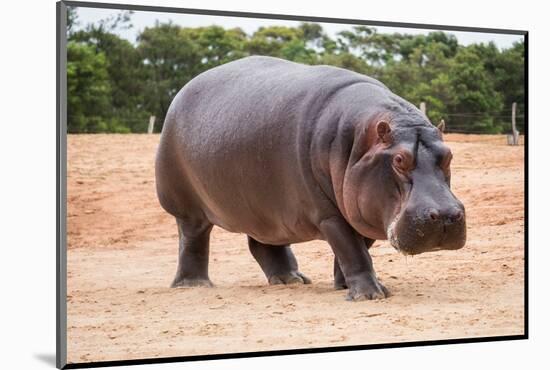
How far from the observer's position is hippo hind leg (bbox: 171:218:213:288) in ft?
32.0

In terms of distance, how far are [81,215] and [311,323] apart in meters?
1.88

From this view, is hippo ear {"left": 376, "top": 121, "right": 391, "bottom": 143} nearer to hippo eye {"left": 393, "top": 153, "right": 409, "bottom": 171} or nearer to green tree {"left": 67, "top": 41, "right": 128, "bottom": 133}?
hippo eye {"left": 393, "top": 153, "right": 409, "bottom": 171}

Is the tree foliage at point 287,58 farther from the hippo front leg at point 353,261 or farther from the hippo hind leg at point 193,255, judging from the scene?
the hippo front leg at point 353,261

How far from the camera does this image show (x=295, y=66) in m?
9.08

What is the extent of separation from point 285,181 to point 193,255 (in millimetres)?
1578

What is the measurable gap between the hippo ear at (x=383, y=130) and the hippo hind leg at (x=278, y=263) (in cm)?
209

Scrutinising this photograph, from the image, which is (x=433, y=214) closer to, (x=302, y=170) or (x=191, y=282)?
(x=302, y=170)

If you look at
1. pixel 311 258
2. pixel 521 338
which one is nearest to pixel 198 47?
pixel 311 258

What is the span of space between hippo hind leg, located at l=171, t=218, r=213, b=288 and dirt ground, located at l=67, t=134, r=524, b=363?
0.56 ft

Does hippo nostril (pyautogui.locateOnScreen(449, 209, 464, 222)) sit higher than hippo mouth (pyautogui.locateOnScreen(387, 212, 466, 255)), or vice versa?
hippo nostril (pyautogui.locateOnScreen(449, 209, 464, 222))

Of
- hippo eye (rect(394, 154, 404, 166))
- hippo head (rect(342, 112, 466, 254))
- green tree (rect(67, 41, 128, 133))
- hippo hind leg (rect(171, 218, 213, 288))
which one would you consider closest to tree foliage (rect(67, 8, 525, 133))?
green tree (rect(67, 41, 128, 133))

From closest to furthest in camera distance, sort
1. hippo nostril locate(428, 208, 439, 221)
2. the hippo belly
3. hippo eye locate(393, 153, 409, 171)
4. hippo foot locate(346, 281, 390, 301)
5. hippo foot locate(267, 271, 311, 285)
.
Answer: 1. hippo nostril locate(428, 208, 439, 221)
2. hippo eye locate(393, 153, 409, 171)
3. hippo foot locate(346, 281, 390, 301)
4. the hippo belly
5. hippo foot locate(267, 271, 311, 285)

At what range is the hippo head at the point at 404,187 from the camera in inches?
296

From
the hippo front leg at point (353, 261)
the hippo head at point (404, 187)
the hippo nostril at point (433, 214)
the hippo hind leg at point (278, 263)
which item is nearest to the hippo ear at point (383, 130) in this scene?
the hippo head at point (404, 187)
